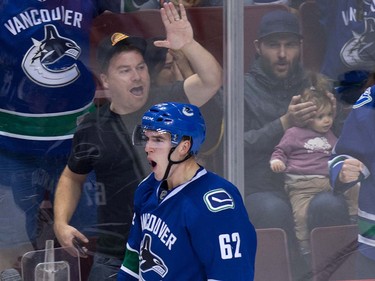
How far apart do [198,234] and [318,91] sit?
1.71 meters

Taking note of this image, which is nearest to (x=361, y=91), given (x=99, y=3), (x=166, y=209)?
(x=99, y=3)

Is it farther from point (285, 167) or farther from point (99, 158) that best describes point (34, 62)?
point (285, 167)

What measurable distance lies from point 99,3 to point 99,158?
0.69m

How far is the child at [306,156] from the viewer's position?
4.89 meters

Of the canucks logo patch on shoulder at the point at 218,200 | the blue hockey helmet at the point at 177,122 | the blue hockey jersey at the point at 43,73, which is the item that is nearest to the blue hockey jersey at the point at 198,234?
the canucks logo patch on shoulder at the point at 218,200

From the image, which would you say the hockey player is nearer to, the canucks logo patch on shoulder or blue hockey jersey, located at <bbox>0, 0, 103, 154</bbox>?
the canucks logo patch on shoulder

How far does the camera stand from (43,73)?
15.3 ft

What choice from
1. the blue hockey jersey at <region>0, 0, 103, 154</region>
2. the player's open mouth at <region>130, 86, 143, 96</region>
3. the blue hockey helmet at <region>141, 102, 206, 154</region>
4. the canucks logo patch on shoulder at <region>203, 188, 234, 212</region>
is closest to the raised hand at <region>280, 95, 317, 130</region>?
the player's open mouth at <region>130, 86, 143, 96</region>

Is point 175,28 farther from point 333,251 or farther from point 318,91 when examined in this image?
point 333,251

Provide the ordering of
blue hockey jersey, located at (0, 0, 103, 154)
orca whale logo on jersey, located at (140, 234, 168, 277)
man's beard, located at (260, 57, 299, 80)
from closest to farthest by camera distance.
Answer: orca whale logo on jersey, located at (140, 234, 168, 277)
blue hockey jersey, located at (0, 0, 103, 154)
man's beard, located at (260, 57, 299, 80)

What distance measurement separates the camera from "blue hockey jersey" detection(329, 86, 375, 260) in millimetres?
4926

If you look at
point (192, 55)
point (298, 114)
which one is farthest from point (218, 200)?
point (298, 114)

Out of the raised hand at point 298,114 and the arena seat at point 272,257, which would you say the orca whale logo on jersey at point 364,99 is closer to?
the raised hand at point 298,114

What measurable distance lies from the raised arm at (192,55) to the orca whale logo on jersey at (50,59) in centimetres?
39
